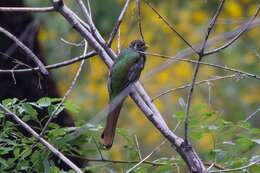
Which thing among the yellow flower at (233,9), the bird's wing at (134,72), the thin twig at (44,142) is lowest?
the yellow flower at (233,9)

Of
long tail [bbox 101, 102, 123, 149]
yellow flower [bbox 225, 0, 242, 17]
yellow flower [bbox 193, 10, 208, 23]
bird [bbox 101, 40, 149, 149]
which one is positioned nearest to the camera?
long tail [bbox 101, 102, 123, 149]

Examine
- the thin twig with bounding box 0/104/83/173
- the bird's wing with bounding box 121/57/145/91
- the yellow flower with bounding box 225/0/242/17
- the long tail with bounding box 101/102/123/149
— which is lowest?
the yellow flower with bounding box 225/0/242/17

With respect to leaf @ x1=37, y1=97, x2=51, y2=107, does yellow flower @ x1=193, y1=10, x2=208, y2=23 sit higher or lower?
lower

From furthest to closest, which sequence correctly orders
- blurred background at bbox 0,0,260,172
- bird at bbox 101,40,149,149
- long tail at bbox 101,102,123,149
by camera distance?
blurred background at bbox 0,0,260,172 → bird at bbox 101,40,149,149 → long tail at bbox 101,102,123,149

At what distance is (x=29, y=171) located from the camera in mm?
3318

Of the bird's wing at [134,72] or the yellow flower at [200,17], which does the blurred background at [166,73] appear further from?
the bird's wing at [134,72]

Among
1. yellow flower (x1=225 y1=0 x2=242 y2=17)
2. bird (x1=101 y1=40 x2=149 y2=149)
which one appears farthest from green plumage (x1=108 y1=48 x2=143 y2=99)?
yellow flower (x1=225 y1=0 x2=242 y2=17)

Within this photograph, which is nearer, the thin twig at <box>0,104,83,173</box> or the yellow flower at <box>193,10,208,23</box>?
the thin twig at <box>0,104,83,173</box>

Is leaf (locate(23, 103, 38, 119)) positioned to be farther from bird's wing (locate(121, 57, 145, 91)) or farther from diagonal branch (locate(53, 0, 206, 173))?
bird's wing (locate(121, 57, 145, 91))

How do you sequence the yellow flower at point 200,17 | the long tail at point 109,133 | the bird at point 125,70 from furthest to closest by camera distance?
the yellow flower at point 200,17, the bird at point 125,70, the long tail at point 109,133

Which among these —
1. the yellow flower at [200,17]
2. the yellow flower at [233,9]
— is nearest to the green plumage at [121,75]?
the yellow flower at [233,9]

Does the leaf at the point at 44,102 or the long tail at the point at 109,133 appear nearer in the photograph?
the leaf at the point at 44,102

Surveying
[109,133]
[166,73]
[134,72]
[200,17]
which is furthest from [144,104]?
[200,17]

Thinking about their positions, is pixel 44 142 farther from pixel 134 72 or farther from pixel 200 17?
pixel 200 17
